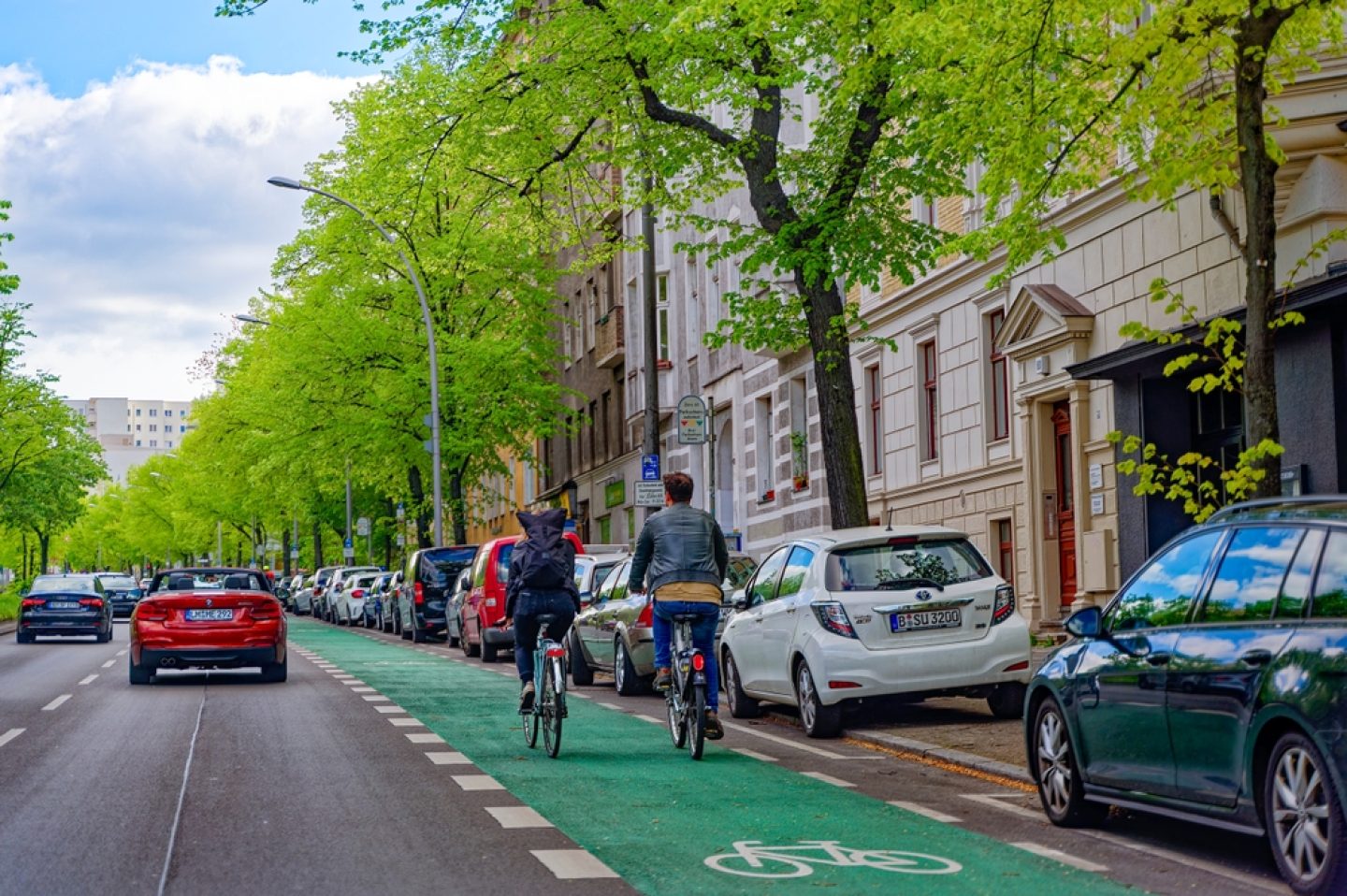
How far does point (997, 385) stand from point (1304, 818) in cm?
2117

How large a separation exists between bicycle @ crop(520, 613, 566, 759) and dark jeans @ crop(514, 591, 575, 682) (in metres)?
0.04

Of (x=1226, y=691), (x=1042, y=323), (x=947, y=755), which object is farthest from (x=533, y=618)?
(x=1042, y=323)

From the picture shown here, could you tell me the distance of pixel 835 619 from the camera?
14500 millimetres

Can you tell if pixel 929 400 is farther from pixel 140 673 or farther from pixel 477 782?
pixel 477 782

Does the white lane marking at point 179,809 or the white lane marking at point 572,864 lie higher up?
the white lane marking at point 179,809

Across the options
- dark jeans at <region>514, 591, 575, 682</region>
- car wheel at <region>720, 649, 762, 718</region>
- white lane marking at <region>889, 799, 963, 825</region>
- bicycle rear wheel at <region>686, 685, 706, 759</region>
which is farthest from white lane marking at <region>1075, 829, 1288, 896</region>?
car wheel at <region>720, 649, 762, 718</region>

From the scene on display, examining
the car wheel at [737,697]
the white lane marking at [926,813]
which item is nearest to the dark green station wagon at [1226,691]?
the white lane marking at [926,813]

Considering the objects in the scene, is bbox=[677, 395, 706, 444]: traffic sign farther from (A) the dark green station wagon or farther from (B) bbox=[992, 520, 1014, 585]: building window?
(A) the dark green station wagon

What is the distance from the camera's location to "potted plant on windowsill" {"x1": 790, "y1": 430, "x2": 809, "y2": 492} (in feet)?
120

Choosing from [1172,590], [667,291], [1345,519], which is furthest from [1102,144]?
[667,291]

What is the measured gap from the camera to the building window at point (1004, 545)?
2736cm

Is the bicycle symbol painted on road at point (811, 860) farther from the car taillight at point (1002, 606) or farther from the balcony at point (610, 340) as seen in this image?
the balcony at point (610, 340)

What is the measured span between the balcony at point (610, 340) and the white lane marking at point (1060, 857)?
43306 millimetres

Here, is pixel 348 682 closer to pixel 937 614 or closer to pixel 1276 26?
pixel 937 614
